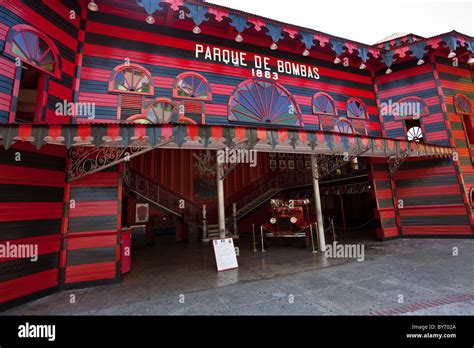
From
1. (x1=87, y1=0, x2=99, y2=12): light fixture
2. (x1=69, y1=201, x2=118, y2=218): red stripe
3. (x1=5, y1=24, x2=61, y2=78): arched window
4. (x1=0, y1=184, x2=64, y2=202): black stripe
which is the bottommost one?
(x1=69, y1=201, x2=118, y2=218): red stripe

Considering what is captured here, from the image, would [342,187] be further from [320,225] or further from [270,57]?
[270,57]

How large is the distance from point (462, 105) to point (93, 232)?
17645 millimetres

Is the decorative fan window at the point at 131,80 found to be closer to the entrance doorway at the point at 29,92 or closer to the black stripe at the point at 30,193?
the entrance doorway at the point at 29,92

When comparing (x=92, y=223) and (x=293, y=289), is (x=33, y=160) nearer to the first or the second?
(x=92, y=223)

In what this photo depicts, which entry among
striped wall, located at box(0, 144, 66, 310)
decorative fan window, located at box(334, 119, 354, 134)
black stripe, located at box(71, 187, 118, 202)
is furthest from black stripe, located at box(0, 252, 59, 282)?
decorative fan window, located at box(334, 119, 354, 134)

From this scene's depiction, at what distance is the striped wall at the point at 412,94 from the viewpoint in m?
10.9

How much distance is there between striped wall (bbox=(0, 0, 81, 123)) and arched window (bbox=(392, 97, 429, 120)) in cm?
1464

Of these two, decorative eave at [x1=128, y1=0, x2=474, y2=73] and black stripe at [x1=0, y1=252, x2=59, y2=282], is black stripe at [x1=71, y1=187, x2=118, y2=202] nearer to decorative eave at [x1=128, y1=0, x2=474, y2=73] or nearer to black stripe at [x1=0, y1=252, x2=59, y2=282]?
black stripe at [x1=0, y1=252, x2=59, y2=282]

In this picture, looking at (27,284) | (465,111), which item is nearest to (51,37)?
(27,284)

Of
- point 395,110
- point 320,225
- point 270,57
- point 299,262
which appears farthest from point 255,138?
point 395,110

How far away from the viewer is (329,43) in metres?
10.5

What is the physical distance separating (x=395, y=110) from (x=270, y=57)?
7.37 m

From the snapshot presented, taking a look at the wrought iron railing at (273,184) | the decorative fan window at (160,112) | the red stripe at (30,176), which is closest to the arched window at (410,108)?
the wrought iron railing at (273,184)

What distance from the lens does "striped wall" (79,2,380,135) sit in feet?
24.6
